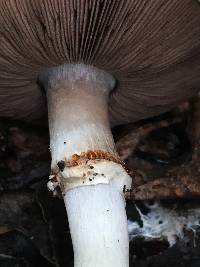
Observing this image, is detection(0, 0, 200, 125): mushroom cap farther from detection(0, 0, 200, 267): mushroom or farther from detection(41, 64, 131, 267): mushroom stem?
detection(41, 64, 131, 267): mushroom stem

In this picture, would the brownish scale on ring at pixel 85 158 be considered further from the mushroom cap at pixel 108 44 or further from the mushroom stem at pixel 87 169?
the mushroom cap at pixel 108 44

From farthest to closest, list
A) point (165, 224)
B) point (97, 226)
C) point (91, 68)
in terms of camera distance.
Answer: point (165, 224) < point (91, 68) < point (97, 226)

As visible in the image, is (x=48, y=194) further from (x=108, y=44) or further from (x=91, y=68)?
(x=108, y=44)

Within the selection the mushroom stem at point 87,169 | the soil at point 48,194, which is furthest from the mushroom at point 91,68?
→ the soil at point 48,194

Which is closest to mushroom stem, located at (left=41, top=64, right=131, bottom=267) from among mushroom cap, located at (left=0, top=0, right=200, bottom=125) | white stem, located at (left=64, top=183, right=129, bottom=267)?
white stem, located at (left=64, top=183, right=129, bottom=267)

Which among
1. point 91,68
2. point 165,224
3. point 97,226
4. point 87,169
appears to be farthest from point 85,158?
point 165,224

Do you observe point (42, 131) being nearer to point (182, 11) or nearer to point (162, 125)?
point (162, 125)

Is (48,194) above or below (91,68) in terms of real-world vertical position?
below
